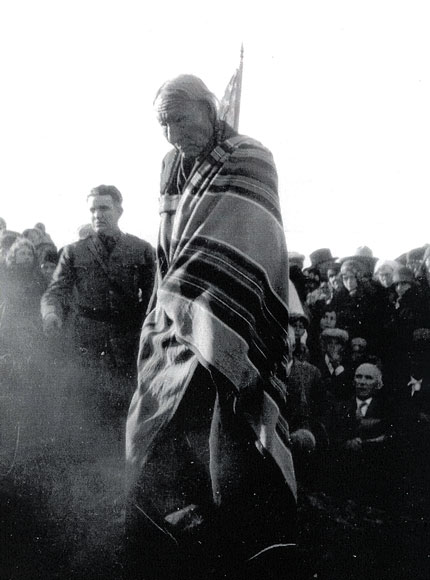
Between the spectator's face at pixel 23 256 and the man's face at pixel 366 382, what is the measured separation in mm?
3359

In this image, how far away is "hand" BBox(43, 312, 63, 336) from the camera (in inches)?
217

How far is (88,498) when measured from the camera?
5.30m

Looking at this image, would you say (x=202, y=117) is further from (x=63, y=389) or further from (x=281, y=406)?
(x=63, y=389)

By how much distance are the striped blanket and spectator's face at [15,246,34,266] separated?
4.74 meters

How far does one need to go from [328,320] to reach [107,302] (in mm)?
1938

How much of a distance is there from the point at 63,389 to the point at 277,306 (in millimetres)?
4163

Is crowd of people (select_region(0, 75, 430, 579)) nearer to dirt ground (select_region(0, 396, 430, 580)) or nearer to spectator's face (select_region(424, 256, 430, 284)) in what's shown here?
dirt ground (select_region(0, 396, 430, 580))

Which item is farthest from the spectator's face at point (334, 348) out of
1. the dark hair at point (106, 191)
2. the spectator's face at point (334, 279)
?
the dark hair at point (106, 191)

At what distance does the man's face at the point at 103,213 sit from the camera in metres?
6.53

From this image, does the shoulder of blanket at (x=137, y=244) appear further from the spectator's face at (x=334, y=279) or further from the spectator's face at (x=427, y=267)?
the spectator's face at (x=427, y=267)

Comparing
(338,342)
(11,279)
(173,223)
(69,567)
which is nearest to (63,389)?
(11,279)

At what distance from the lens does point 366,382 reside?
6.21 meters

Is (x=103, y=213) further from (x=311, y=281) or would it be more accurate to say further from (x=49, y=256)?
(x=49, y=256)

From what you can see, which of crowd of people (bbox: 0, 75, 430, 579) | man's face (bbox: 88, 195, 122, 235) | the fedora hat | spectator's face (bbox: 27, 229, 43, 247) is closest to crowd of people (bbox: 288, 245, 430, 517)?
the fedora hat
